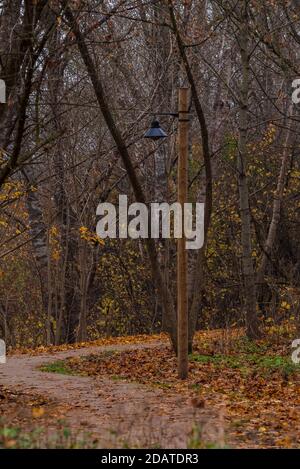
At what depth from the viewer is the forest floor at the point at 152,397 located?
8.18 m

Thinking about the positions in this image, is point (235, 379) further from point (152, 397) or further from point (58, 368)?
point (58, 368)

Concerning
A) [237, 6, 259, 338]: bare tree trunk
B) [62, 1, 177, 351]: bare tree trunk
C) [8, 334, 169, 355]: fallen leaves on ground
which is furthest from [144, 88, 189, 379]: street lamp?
[8, 334, 169, 355]: fallen leaves on ground

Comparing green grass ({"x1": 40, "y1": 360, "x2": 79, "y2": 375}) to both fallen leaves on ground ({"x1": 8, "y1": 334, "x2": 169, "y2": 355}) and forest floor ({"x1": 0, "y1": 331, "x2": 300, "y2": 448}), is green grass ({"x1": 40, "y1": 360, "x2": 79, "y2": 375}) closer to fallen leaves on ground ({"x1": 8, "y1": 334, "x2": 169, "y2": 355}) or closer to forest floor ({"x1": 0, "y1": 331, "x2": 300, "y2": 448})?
forest floor ({"x1": 0, "y1": 331, "x2": 300, "y2": 448})

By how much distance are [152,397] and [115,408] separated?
1313 mm

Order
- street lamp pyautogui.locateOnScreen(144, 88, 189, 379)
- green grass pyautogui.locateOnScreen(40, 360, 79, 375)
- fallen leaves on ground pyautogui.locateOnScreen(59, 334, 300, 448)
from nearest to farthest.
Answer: fallen leaves on ground pyautogui.locateOnScreen(59, 334, 300, 448)
street lamp pyautogui.locateOnScreen(144, 88, 189, 379)
green grass pyautogui.locateOnScreen(40, 360, 79, 375)

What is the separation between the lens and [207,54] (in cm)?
2391

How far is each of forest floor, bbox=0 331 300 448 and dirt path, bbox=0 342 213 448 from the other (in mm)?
14

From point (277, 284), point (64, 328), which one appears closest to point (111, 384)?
point (277, 284)

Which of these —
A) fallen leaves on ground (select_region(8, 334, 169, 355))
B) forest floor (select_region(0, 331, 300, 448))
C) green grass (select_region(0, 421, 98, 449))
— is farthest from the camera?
fallen leaves on ground (select_region(8, 334, 169, 355))

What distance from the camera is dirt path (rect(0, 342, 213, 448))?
827cm

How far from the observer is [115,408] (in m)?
11.4

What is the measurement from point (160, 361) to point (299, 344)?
2667mm

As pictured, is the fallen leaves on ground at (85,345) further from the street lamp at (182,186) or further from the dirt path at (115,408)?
the street lamp at (182,186)

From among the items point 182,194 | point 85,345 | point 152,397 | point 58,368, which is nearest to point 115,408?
point 152,397
